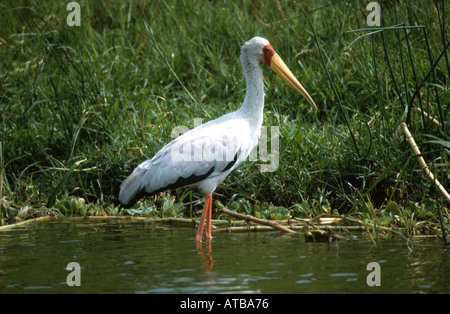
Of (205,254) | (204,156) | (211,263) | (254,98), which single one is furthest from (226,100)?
(211,263)

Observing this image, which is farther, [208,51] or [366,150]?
[208,51]

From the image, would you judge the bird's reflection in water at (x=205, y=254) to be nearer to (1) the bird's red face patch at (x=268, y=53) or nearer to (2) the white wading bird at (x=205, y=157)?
(2) the white wading bird at (x=205, y=157)

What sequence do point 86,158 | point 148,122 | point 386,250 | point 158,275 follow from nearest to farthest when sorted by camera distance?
point 158,275 → point 386,250 → point 86,158 → point 148,122

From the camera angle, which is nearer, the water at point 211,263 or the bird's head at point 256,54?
the water at point 211,263

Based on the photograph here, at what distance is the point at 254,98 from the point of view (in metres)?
5.81

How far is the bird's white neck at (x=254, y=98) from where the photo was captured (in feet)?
19.0

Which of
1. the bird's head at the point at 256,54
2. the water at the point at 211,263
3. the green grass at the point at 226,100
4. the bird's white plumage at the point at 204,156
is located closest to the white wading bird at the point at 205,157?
the bird's white plumage at the point at 204,156

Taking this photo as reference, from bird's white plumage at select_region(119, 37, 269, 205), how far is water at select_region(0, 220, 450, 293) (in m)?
0.41

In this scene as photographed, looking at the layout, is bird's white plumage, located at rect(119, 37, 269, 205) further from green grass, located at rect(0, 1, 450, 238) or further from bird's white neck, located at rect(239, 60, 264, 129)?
green grass, located at rect(0, 1, 450, 238)

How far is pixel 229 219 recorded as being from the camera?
6.26m

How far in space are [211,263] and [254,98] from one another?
1.71m
